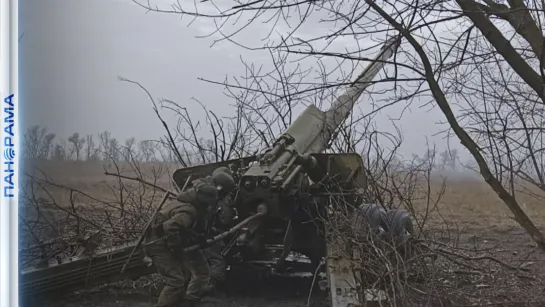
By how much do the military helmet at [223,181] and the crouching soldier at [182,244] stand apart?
0.38 ft

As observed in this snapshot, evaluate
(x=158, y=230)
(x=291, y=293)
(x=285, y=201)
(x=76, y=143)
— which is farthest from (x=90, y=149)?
(x=291, y=293)

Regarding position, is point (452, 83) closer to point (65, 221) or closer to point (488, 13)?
point (488, 13)

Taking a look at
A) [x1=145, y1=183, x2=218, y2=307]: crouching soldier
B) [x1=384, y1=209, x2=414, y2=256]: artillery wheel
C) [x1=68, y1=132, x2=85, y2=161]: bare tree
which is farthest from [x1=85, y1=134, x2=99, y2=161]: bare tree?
[x1=384, y1=209, x2=414, y2=256]: artillery wheel

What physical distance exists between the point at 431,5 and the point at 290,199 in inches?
45.6

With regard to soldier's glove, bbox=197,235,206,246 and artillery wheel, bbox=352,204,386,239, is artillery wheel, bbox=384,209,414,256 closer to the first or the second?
artillery wheel, bbox=352,204,386,239

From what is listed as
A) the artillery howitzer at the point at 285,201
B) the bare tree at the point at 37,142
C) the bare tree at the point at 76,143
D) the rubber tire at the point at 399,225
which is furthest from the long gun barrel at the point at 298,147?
the bare tree at the point at 37,142

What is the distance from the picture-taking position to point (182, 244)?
10.1ft

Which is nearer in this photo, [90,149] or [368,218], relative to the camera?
[90,149]

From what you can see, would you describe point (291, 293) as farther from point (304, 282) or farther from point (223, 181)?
point (223, 181)
